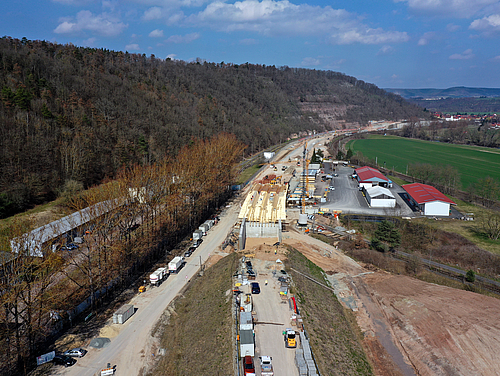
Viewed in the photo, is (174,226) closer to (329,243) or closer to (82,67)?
(329,243)

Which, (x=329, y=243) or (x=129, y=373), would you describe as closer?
(x=129, y=373)

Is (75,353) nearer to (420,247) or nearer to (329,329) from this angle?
(329,329)

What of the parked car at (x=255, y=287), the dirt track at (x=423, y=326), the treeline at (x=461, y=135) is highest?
the treeline at (x=461, y=135)

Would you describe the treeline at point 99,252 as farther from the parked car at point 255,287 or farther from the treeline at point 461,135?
the treeline at point 461,135

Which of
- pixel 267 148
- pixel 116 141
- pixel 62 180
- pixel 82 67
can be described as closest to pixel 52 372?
pixel 62 180

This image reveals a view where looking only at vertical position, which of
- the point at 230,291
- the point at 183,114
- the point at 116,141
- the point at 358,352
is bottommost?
the point at 358,352

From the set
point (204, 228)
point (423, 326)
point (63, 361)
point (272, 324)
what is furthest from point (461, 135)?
point (63, 361)

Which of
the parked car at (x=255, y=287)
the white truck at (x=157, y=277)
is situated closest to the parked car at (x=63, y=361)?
the white truck at (x=157, y=277)
